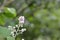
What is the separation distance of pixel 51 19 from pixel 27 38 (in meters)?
0.91

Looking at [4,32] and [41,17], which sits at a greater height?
[41,17]

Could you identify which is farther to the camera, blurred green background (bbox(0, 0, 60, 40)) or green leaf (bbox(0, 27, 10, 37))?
blurred green background (bbox(0, 0, 60, 40))

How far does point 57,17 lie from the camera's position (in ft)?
14.1

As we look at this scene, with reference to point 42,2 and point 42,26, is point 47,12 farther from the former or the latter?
point 42,2

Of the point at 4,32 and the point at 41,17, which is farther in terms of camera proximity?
the point at 41,17

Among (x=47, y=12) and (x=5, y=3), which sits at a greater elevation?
(x=47, y=12)

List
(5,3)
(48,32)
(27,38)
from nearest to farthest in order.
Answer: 1. (5,3)
2. (27,38)
3. (48,32)

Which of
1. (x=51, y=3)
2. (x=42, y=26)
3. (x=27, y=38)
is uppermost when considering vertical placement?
(x=51, y=3)

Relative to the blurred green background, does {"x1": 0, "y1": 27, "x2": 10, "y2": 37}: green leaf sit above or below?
below

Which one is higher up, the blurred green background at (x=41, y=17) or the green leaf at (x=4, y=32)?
the blurred green background at (x=41, y=17)

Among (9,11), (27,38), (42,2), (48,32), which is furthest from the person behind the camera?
(48,32)

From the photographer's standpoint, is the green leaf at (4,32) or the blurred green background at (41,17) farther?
the blurred green background at (41,17)

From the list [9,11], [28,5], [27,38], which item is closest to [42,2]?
[28,5]

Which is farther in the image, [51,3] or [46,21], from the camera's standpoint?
[46,21]
